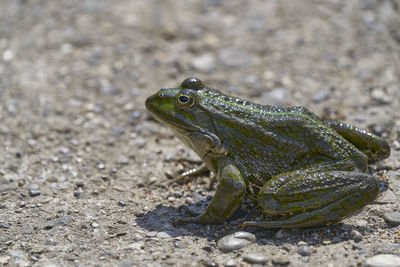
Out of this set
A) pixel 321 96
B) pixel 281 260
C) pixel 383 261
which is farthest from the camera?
pixel 321 96

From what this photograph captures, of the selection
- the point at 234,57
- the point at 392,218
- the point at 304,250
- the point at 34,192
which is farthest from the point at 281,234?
the point at 234,57

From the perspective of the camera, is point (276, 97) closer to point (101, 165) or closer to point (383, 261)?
point (101, 165)

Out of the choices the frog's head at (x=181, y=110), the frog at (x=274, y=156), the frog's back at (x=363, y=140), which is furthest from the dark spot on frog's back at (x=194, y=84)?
the frog's back at (x=363, y=140)

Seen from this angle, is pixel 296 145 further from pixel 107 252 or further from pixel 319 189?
pixel 107 252

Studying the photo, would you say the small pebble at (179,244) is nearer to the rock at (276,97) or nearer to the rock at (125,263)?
the rock at (125,263)

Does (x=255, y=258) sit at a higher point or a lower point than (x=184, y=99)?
lower

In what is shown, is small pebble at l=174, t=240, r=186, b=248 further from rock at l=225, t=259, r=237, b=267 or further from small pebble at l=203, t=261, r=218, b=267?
rock at l=225, t=259, r=237, b=267

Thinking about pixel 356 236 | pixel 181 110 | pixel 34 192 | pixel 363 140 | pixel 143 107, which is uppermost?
pixel 143 107

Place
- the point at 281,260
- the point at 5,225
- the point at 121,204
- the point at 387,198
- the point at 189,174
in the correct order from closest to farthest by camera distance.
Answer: the point at 281,260 < the point at 5,225 < the point at 387,198 < the point at 121,204 < the point at 189,174

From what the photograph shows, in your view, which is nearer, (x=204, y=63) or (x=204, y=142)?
(x=204, y=142)
